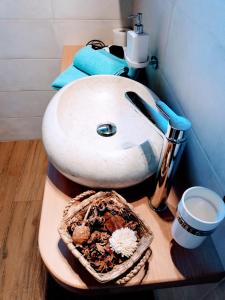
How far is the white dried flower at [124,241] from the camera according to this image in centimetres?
43

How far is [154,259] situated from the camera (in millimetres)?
468

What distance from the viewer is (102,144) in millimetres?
637

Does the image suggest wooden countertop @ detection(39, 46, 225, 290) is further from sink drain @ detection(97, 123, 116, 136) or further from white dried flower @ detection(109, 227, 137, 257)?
sink drain @ detection(97, 123, 116, 136)

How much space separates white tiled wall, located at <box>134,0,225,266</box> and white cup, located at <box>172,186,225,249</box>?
0.04 meters

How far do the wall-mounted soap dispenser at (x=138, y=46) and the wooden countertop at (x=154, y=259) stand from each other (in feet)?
1.60

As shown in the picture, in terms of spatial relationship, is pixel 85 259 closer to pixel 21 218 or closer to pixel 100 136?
pixel 100 136

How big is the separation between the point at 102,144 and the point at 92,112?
0.14 m

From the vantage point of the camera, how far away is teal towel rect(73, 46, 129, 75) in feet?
2.85

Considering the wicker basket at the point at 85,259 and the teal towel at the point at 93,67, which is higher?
the teal towel at the point at 93,67

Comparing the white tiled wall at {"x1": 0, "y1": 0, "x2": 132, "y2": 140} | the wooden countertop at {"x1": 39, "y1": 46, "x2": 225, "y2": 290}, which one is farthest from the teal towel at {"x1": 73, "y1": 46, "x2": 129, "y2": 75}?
the wooden countertop at {"x1": 39, "y1": 46, "x2": 225, "y2": 290}

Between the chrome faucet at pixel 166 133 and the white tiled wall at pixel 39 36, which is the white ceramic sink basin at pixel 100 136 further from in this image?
the white tiled wall at pixel 39 36

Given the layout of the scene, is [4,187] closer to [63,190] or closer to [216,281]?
[63,190]

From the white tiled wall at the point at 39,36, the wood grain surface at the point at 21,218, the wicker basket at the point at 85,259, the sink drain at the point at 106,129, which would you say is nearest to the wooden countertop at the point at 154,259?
the wicker basket at the point at 85,259

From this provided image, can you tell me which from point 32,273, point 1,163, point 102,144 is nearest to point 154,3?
point 102,144
